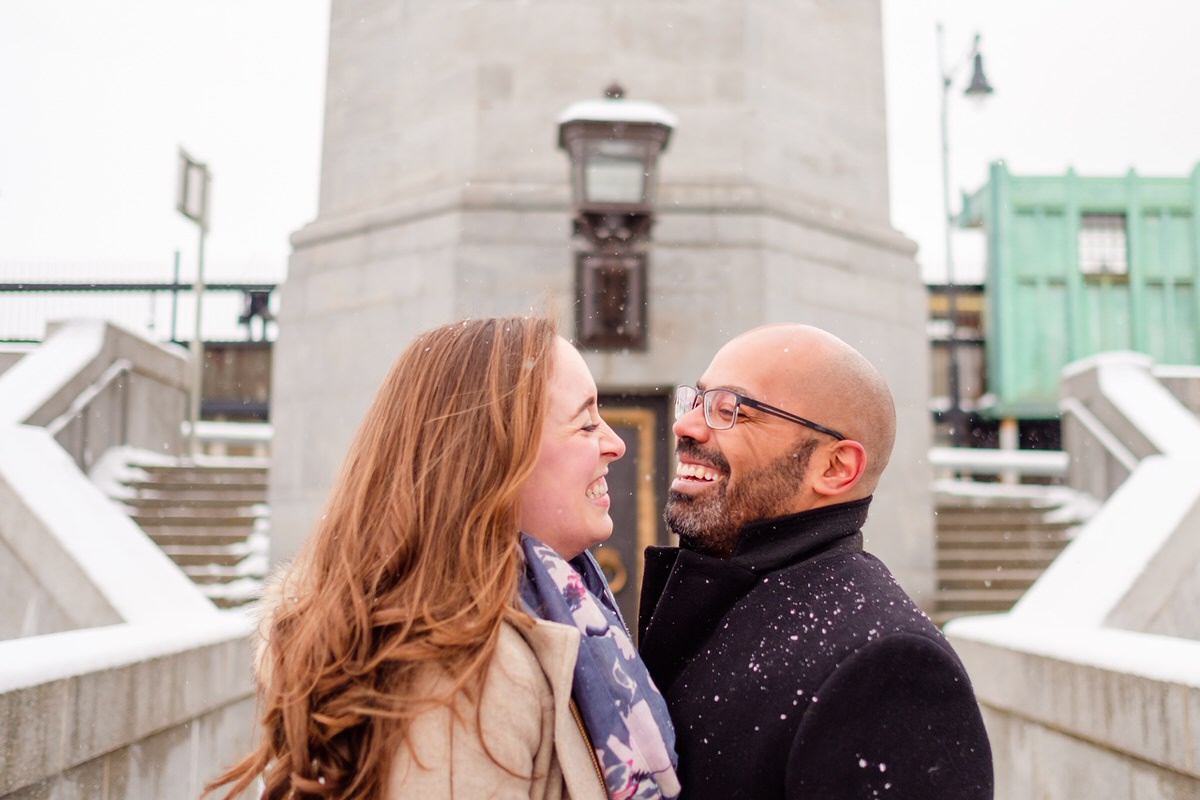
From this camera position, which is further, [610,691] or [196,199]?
[196,199]

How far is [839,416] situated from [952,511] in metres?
9.02

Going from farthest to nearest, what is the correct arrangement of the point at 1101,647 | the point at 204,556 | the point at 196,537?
the point at 196,537 < the point at 204,556 < the point at 1101,647

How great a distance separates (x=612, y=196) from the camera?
7.38 meters

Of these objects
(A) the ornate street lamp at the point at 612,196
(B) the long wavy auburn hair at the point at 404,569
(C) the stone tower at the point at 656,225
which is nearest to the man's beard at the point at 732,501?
(B) the long wavy auburn hair at the point at 404,569

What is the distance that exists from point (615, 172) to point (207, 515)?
18.8 feet

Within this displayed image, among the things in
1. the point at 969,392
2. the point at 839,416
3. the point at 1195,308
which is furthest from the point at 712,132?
the point at 1195,308

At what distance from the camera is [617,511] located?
8.01m

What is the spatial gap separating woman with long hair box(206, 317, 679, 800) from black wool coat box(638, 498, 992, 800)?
0.13 metres

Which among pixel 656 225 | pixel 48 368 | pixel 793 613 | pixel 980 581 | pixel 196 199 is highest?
pixel 196 199

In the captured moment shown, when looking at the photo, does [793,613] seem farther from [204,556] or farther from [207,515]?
[207,515]

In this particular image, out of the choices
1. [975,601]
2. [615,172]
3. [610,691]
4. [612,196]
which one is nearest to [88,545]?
[612,196]

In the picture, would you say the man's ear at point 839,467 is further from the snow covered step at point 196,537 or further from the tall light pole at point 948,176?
the tall light pole at point 948,176

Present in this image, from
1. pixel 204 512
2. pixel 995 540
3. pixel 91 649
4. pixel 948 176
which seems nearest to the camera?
pixel 91 649

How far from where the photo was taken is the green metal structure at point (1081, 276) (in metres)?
21.9
